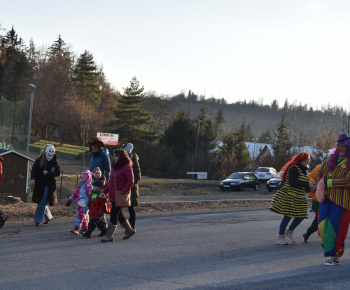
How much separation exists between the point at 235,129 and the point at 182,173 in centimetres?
1246

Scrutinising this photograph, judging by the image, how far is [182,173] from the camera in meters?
62.5

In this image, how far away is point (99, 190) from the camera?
1041cm

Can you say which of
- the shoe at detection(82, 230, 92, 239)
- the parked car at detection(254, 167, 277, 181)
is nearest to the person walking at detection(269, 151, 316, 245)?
the shoe at detection(82, 230, 92, 239)

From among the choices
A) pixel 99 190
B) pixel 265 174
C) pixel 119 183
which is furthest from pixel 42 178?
pixel 265 174

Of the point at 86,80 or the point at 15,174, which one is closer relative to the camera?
the point at 15,174

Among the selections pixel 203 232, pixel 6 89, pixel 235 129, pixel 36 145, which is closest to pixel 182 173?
pixel 235 129

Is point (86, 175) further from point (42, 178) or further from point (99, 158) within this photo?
point (42, 178)

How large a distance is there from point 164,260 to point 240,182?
3048 cm

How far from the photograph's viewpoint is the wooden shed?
1199 inches

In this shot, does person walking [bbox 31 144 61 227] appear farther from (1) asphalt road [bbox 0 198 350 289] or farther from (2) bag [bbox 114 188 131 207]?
(2) bag [bbox 114 188 131 207]

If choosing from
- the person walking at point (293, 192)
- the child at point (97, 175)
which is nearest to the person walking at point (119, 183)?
the child at point (97, 175)

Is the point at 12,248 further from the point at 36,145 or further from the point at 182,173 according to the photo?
the point at 36,145

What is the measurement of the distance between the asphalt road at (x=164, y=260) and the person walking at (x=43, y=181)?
0.45 m

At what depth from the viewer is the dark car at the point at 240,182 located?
37.5 m
